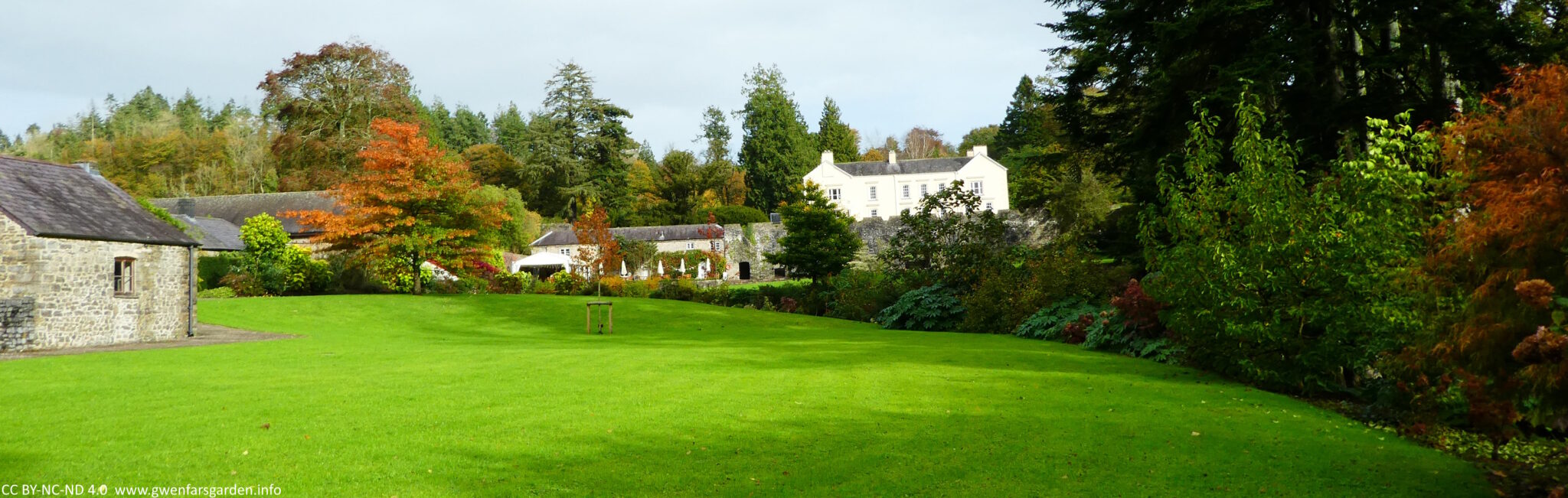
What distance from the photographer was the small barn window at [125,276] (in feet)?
68.9

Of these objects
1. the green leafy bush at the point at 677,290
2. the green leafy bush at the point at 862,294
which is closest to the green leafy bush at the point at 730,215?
the green leafy bush at the point at 677,290

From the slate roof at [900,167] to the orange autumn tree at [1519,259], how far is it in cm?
6303

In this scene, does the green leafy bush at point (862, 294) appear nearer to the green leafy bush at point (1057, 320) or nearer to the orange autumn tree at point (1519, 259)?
the green leafy bush at point (1057, 320)

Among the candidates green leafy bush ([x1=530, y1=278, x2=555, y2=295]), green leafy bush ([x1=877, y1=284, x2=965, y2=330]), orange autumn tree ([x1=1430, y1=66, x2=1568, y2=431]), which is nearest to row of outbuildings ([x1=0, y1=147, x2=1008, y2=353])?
green leafy bush ([x1=530, y1=278, x2=555, y2=295])

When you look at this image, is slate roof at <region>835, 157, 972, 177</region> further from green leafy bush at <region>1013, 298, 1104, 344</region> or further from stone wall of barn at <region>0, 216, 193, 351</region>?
stone wall of barn at <region>0, 216, 193, 351</region>

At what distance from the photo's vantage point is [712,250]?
53.6m

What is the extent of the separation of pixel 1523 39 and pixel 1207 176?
23.5ft

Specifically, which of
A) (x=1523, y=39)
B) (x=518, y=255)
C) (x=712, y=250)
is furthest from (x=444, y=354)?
(x=518, y=255)

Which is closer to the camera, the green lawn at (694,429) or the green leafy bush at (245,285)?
the green lawn at (694,429)

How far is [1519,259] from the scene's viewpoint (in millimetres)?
Result: 5504

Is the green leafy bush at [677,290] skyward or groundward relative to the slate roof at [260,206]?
groundward

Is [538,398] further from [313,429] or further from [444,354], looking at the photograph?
[444,354]

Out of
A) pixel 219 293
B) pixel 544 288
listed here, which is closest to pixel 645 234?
pixel 544 288

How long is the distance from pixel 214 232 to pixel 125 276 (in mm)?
23174
